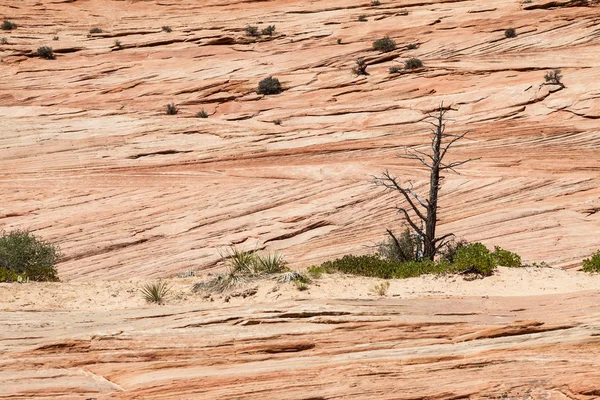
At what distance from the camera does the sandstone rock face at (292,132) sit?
19344mm

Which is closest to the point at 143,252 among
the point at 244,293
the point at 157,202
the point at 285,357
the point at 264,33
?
the point at 157,202

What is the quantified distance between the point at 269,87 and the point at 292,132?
16.3 feet

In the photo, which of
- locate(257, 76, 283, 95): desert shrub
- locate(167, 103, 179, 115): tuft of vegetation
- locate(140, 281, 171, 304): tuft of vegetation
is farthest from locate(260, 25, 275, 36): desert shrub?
locate(140, 281, 171, 304): tuft of vegetation

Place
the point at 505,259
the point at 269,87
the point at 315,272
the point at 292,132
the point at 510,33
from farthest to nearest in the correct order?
Result: the point at 510,33 → the point at 269,87 → the point at 292,132 → the point at 505,259 → the point at 315,272

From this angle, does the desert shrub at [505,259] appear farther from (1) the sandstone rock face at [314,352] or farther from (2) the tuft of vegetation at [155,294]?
(2) the tuft of vegetation at [155,294]

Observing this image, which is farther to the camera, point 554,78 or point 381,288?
point 554,78

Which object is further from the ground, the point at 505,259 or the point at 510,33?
the point at 510,33

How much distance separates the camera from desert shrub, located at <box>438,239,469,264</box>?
15137 millimetres

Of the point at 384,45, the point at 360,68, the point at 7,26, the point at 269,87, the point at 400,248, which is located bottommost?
the point at 400,248

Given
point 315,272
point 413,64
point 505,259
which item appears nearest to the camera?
point 315,272

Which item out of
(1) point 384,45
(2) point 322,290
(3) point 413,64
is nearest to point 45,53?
(1) point 384,45

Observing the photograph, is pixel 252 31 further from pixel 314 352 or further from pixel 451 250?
pixel 314 352

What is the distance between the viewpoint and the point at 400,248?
16.2 metres

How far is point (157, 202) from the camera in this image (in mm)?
21688
